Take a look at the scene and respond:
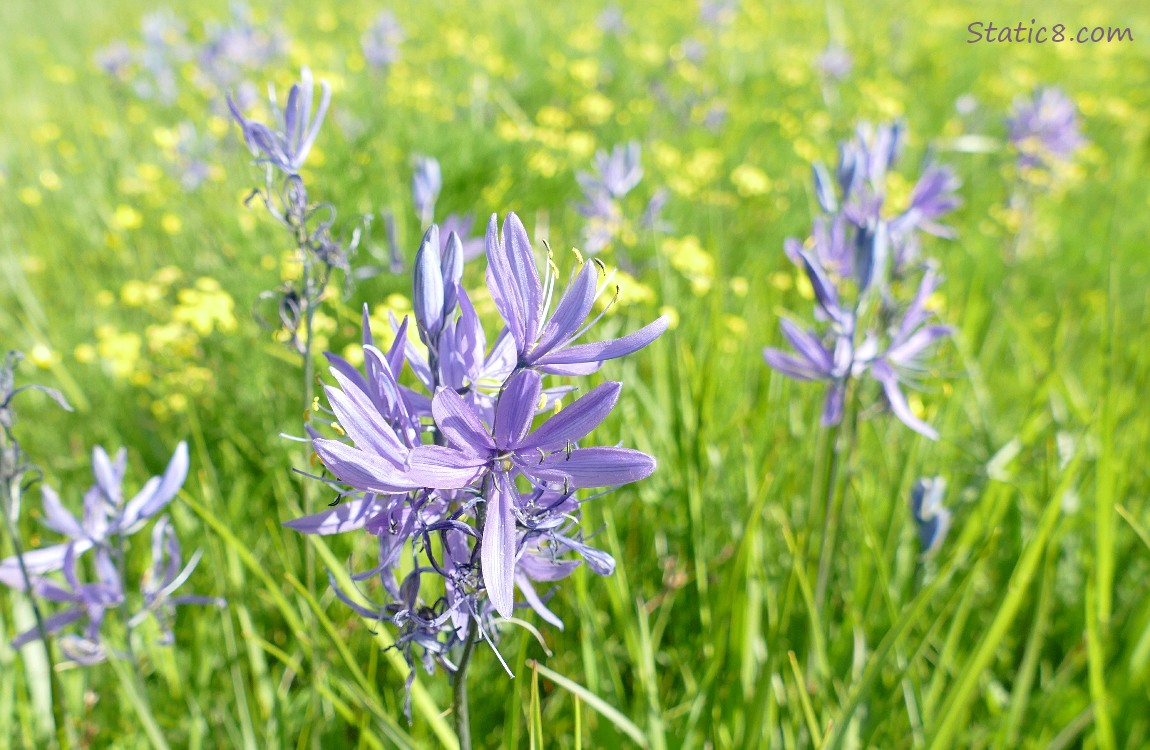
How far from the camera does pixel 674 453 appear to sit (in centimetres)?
209

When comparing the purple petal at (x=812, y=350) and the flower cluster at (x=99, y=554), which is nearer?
the flower cluster at (x=99, y=554)

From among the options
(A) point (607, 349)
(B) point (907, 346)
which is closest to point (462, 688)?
(A) point (607, 349)

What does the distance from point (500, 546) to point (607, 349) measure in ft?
0.81

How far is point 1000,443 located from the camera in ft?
Result: 7.98

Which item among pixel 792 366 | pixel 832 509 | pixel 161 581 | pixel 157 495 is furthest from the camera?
pixel 832 509

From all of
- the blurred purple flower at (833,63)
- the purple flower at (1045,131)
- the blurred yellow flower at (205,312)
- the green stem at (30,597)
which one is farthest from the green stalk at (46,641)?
the blurred purple flower at (833,63)

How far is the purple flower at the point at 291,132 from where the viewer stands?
4.14 ft

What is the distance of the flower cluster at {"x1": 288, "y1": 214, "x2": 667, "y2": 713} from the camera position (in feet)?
2.56

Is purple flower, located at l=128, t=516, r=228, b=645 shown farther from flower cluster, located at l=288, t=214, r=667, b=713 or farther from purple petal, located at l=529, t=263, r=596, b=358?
purple petal, located at l=529, t=263, r=596, b=358

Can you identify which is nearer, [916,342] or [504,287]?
[504,287]

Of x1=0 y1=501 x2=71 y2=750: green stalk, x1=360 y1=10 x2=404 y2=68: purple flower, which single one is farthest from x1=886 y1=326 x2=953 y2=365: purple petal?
x1=360 y1=10 x2=404 y2=68: purple flower

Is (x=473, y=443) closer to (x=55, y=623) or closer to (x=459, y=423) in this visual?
(x=459, y=423)

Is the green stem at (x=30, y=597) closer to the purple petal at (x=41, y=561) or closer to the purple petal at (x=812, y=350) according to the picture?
the purple petal at (x=41, y=561)

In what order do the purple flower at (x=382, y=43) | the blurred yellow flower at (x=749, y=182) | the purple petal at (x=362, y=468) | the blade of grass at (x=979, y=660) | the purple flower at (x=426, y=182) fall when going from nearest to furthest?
the purple petal at (x=362, y=468)
the blade of grass at (x=979, y=660)
the purple flower at (x=426, y=182)
the blurred yellow flower at (x=749, y=182)
the purple flower at (x=382, y=43)
